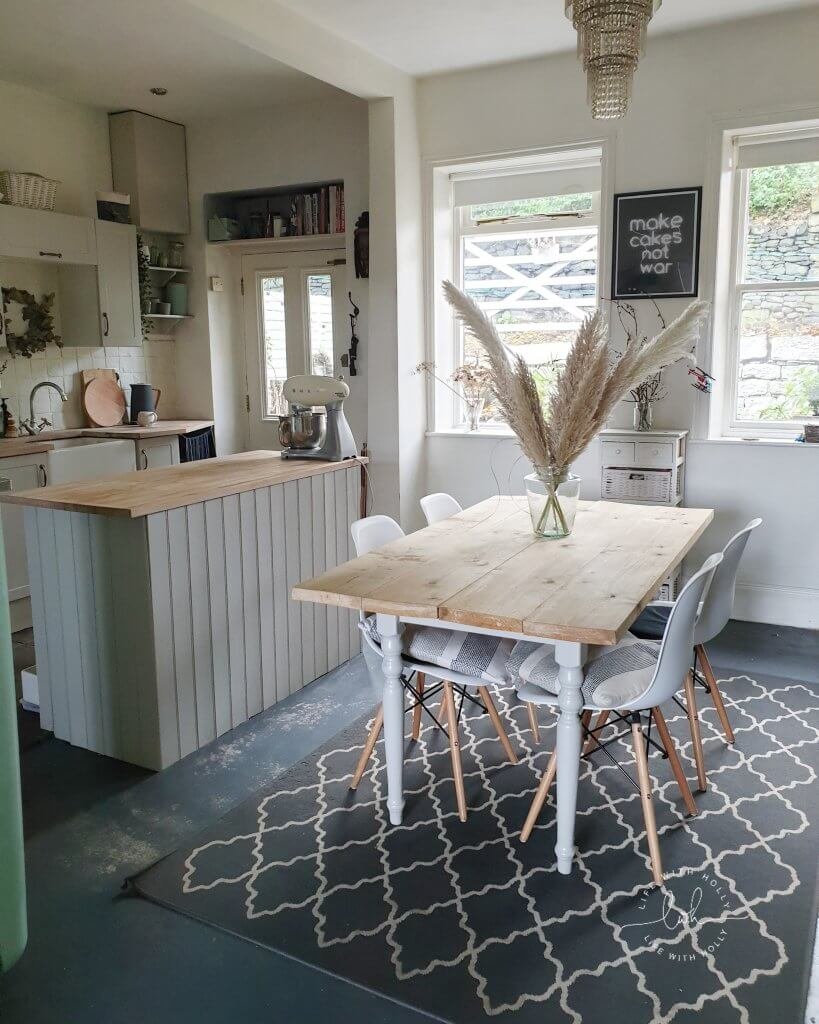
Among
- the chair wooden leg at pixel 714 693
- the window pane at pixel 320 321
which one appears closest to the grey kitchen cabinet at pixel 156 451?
the window pane at pixel 320 321

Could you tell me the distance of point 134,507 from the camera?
287 centimetres

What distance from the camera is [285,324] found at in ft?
19.8

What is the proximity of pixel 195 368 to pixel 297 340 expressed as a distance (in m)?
0.80

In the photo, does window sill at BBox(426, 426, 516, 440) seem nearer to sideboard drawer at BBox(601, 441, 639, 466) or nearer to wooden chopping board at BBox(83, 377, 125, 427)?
sideboard drawer at BBox(601, 441, 639, 466)

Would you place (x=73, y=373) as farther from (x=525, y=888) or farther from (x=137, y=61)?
(x=525, y=888)

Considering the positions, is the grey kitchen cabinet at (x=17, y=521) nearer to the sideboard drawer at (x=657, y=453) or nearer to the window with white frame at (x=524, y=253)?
the window with white frame at (x=524, y=253)

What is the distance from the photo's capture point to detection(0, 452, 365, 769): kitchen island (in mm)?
2992

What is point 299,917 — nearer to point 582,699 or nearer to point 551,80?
point 582,699

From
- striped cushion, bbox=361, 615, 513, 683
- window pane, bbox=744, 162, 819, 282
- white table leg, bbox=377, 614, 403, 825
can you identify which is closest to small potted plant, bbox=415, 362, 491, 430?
window pane, bbox=744, 162, 819, 282

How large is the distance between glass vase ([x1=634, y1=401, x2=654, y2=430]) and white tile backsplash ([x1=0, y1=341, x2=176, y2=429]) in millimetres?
3439

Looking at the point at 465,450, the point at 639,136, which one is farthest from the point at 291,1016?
the point at 639,136

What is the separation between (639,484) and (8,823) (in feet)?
12.9

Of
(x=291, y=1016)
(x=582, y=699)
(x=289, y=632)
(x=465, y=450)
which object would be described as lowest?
(x=291, y=1016)

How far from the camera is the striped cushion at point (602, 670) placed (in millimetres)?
2352
